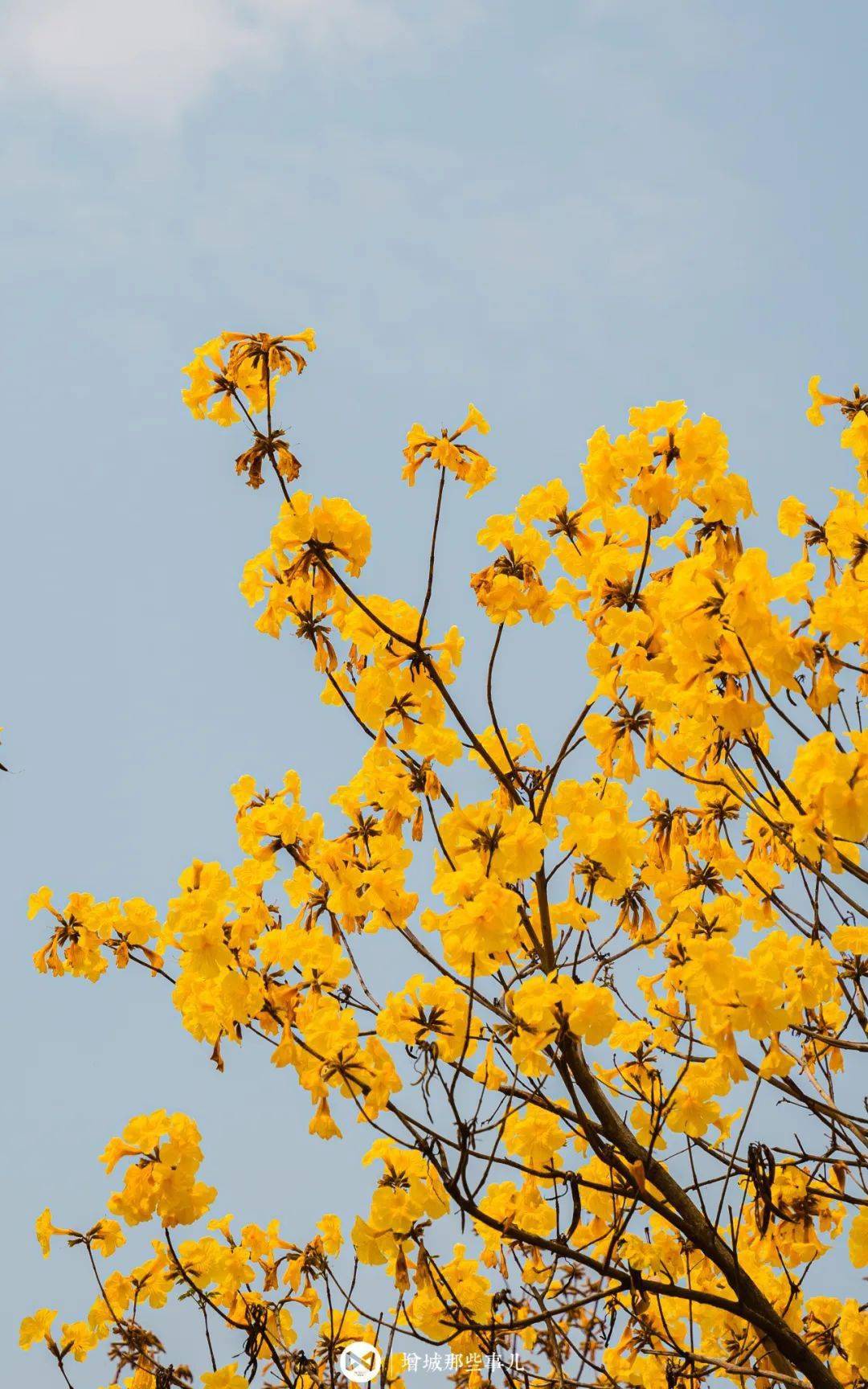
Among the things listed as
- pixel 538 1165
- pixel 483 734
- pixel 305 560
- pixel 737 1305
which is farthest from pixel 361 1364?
pixel 305 560

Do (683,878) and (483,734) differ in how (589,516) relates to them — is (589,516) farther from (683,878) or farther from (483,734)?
(683,878)

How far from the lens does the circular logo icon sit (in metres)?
4.14

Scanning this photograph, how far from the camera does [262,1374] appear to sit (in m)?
4.35

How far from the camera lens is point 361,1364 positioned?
4.21 m

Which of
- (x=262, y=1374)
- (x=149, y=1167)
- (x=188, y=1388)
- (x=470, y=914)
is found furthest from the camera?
(x=262, y=1374)

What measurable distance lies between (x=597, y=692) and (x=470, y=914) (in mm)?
847

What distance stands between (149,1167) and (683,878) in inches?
73.8

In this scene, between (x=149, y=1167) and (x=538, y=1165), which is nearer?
(x=149, y=1167)

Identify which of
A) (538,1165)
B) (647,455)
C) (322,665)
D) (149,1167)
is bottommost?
(149,1167)

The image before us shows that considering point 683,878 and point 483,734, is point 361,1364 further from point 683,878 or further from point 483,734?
point 483,734

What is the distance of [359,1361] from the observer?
421cm

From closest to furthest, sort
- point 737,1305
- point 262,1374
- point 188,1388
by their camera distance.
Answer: point 737,1305 < point 188,1388 < point 262,1374

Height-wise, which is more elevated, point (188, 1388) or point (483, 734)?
point (483, 734)

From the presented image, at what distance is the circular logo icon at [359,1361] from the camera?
414 cm
